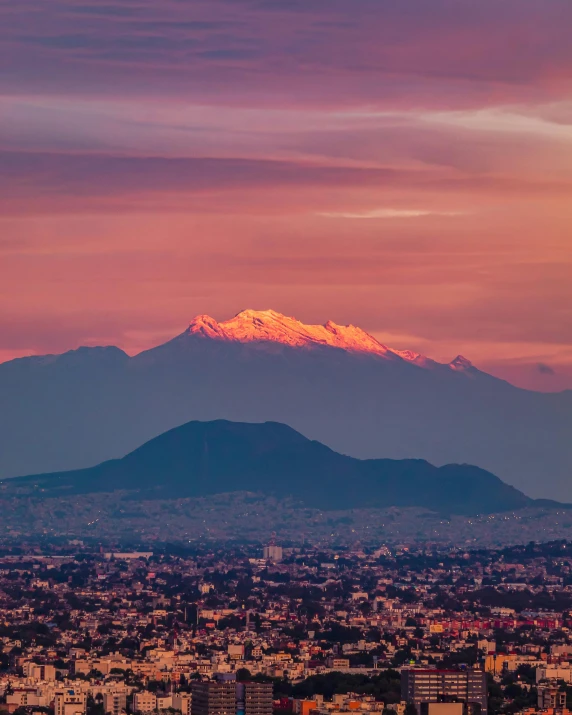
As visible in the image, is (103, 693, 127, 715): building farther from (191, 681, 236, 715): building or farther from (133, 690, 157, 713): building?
(191, 681, 236, 715): building

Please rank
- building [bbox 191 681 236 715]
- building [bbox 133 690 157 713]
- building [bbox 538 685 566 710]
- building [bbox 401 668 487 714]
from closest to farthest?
building [bbox 191 681 236 715], building [bbox 401 668 487 714], building [bbox 133 690 157 713], building [bbox 538 685 566 710]

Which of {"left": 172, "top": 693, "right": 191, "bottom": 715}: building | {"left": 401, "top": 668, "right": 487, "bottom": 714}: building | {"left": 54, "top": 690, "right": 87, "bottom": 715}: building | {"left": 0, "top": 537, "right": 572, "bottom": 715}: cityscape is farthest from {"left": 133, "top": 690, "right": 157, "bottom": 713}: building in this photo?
{"left": 401, "top": 668, "right": 487, "bottom": 714}: building

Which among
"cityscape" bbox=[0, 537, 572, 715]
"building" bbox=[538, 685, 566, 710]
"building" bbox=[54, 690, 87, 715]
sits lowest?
"building" bbox=[54, 690, 87, 715]

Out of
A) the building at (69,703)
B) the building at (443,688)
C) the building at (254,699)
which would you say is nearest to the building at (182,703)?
the building at (254,699)

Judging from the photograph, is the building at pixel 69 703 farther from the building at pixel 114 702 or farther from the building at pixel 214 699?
the building at pixel 214 699

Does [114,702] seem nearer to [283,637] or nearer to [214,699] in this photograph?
[214,699]

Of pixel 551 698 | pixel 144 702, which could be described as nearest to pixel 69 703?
pixel 144 702

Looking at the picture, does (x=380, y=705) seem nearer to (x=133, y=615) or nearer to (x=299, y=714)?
(x=299, y=714)
